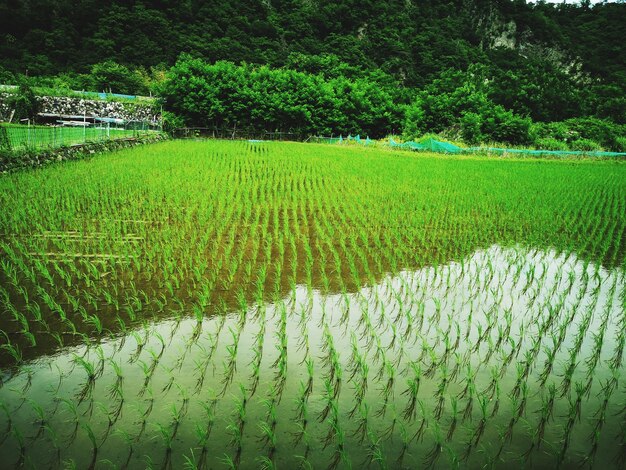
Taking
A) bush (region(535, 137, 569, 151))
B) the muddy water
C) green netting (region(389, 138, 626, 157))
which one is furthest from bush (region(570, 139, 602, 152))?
the muddy water

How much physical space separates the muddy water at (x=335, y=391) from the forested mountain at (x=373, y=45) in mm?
33568

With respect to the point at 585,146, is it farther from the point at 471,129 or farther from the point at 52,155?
the point at 52,155

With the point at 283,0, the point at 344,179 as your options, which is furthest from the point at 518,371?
the point at 283,0

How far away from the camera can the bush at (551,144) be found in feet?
107

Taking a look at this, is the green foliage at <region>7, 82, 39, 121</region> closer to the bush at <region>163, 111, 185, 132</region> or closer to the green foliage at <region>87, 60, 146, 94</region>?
the bush at <region>163, 111, 185, 132</region>

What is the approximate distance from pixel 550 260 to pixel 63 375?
6327mm

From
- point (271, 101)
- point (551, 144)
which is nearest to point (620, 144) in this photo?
point (551, 144)

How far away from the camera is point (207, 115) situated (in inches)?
1444

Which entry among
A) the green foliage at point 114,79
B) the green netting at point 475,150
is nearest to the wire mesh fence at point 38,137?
the green netting at point 475,150

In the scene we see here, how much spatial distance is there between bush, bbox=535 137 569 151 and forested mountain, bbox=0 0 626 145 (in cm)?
435

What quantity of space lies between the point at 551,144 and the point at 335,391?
35.2 metres

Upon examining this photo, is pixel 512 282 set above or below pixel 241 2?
below

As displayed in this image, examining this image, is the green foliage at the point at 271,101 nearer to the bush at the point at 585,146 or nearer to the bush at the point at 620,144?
the bush at the point at 585,146

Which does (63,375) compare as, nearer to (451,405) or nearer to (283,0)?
(451,405)
